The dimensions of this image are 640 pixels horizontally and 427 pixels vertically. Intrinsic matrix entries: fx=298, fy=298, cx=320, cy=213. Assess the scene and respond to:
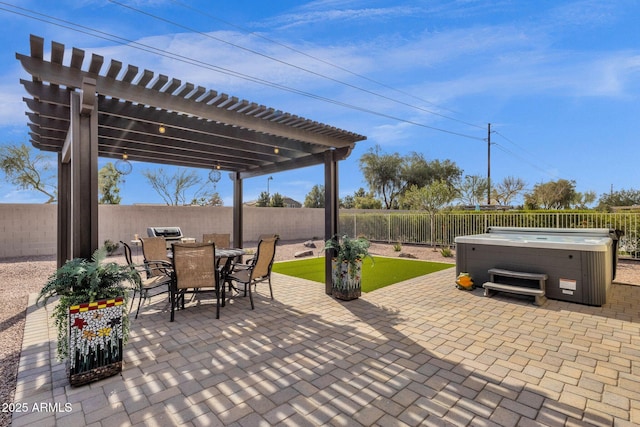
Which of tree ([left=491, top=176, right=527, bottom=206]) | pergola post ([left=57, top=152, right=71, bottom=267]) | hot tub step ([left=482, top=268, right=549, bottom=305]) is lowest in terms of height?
hot tub step ([left=482, top=268, right=549, bottom=305])

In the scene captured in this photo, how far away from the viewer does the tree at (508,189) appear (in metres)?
24.4

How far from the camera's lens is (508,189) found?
24.7 metres

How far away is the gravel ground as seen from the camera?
243 centimetres

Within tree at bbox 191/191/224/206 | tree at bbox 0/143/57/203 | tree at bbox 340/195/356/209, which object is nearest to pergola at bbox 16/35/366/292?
tree at bbox 0/143/57/203

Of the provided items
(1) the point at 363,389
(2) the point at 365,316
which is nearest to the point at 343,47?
(2) the point at 365,316

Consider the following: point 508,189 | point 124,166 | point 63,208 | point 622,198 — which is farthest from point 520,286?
point 622,198

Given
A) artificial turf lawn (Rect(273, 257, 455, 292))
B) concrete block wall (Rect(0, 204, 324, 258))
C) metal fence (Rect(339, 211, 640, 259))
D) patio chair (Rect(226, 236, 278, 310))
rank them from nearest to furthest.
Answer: patio chair (Rect(226, 236, 278, 310)) → artificial turf lawn (Rect(273, 257, 455, 292)) → metal fence (Rect(339, 211, 640, 259)) → concrete block wall (Rect(0, 204, 324, 258))

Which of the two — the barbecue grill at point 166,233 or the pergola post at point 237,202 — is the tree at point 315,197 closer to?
the barbecue grill at point 166,233

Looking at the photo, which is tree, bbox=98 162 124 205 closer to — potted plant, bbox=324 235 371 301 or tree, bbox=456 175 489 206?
potted plant, bbox=324 235 371 301

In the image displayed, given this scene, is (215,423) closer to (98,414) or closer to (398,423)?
(98,414)

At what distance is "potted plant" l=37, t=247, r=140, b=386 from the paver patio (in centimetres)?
14

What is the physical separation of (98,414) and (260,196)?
29167mm

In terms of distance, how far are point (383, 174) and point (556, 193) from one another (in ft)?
46.7

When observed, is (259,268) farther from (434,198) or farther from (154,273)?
(434,198)
